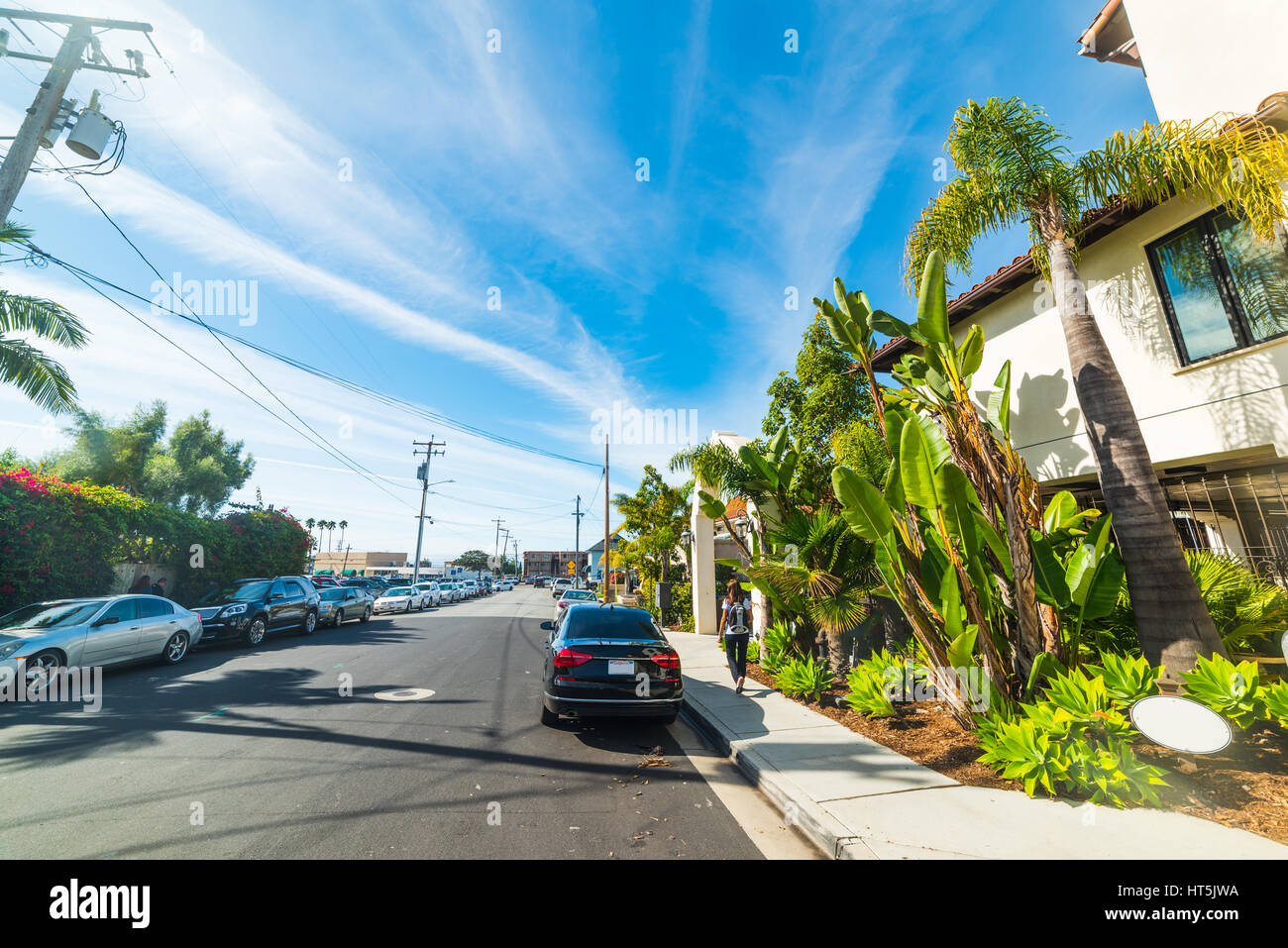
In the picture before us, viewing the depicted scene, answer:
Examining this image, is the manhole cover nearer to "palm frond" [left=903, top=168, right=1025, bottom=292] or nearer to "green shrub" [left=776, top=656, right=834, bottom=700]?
"green shrub" [left=776, top=656, right=834, bottom=700]

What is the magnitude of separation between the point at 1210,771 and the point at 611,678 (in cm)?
559

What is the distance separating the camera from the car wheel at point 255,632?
1379 cm

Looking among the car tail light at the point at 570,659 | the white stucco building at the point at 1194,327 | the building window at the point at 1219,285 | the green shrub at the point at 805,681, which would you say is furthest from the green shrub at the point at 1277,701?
the car tail light at the point at 570,659

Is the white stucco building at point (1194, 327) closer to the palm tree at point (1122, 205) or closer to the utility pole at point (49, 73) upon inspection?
the palm tree at point (1122, 205)

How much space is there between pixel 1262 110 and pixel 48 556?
22402 mm

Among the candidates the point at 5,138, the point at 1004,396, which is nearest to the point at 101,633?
the point at 5,138

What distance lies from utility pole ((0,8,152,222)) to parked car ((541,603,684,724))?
11.0 m

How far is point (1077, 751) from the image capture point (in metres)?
4.32

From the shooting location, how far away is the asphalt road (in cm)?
377

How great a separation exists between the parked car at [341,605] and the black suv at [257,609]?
1052 mm

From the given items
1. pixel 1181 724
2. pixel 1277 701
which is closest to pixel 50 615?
pixel 1181 724

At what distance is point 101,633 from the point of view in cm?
908

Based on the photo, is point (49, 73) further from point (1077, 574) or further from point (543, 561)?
point (543, 561)

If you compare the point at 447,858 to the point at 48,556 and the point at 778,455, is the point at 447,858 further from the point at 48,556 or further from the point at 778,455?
the point at 48,556
